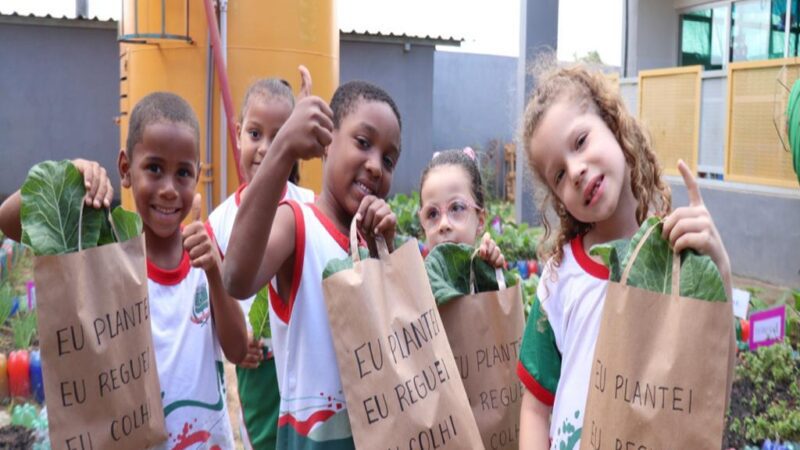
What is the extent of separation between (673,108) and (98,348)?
9.59m

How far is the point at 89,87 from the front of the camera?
12.8 meters

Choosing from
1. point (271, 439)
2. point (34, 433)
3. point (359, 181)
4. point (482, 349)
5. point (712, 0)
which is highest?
point (712, 0)

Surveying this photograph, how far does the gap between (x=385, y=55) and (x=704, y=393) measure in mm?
13056

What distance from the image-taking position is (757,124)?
29.0 feet

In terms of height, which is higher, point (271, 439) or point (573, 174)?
point (573, 174)

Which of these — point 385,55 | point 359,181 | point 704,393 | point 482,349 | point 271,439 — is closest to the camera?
point 704,393

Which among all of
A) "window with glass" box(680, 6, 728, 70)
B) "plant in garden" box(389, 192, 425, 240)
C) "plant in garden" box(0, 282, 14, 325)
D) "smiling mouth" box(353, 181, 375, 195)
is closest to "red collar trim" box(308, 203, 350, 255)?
"smiling mouth" box(353, 181, 375, 195)

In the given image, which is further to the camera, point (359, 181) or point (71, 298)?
point (359, 181)

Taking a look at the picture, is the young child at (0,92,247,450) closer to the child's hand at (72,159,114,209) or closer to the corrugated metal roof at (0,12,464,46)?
the child's hand at (72,159,114,209)

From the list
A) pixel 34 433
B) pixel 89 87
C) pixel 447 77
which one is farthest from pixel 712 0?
pixel 34 433

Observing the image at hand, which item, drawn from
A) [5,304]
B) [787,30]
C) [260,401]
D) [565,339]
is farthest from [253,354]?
[787,30]

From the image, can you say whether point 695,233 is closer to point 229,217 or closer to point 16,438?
point 229,217

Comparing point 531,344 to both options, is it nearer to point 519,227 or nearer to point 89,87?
point 519,227

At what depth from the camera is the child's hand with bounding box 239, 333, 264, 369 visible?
7.73 ft
